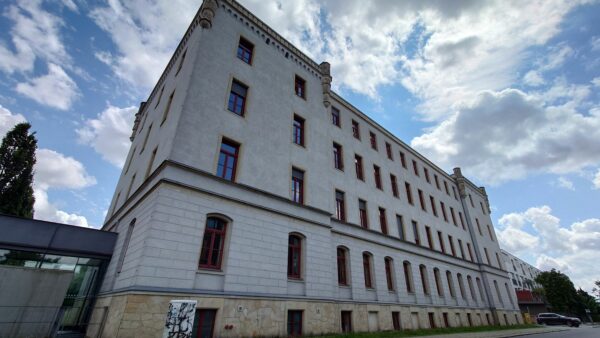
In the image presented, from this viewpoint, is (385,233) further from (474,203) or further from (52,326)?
(474,203)

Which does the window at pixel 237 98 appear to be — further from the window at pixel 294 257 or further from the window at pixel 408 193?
the window at pixel 408 193

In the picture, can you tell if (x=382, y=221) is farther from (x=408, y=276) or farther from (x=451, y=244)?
(x=451, y=244)

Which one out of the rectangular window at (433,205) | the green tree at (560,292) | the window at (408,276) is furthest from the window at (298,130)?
the green tree at (560,292)

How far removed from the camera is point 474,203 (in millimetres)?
43062

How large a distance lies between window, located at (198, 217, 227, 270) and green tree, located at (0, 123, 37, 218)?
2840 cm

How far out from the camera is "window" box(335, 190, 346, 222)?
20.4 m

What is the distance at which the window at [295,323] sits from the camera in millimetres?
13289

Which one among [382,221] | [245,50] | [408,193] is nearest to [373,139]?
[408,193]

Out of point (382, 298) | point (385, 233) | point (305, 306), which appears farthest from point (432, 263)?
point (305, 306)

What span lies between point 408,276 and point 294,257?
13392 mm

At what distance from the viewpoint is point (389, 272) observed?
2220cm

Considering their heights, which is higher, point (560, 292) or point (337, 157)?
point (337, 157)

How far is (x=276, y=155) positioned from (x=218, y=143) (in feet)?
12.1

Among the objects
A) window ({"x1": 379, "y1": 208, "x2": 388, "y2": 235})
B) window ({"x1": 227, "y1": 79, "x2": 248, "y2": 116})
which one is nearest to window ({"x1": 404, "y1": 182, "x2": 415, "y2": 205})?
window ({"x1": 379, "y1": 208, "x2": 388, "y2": 235})
